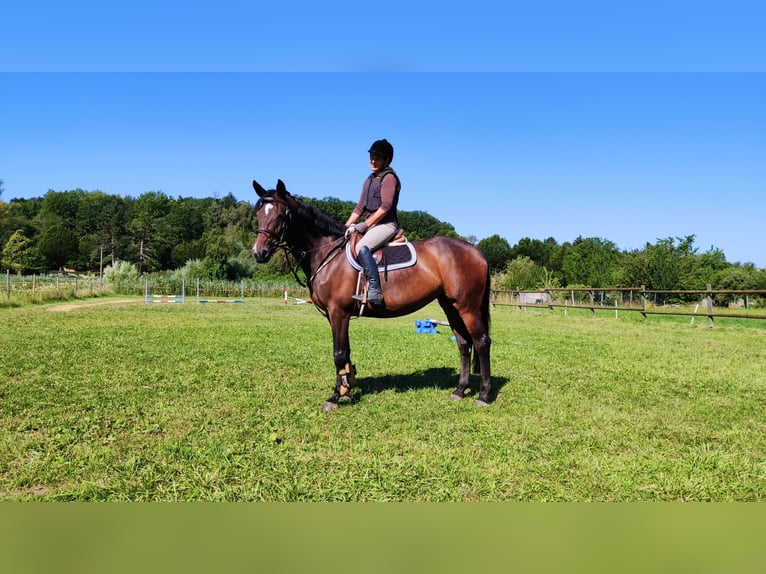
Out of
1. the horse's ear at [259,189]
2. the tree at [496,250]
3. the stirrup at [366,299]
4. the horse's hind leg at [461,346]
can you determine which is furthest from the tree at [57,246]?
the horse's hind leg at [461,346]

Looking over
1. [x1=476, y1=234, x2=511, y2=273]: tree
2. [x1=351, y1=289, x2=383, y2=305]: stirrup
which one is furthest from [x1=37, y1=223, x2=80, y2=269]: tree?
[x1=351, y1=289, x2=383, y2=305]: stirrup

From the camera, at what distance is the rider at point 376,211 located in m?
5.46

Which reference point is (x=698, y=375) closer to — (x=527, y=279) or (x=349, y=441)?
(x=349, y=441)

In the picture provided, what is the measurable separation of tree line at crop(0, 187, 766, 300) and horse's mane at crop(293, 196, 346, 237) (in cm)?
3809

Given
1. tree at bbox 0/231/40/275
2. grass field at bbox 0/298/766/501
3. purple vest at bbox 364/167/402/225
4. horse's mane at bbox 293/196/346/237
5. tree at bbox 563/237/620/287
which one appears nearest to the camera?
grass field at bbox 0/298/766/501

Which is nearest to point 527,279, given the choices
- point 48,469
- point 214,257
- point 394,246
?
point 214,257

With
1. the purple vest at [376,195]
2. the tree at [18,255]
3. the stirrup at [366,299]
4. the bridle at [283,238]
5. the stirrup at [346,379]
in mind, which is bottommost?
the stirrup at [346,379]

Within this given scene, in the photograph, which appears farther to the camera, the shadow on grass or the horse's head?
the shadow on grass

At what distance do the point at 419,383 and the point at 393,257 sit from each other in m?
1.99

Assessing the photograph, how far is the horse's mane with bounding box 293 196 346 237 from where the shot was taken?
5.74 meters

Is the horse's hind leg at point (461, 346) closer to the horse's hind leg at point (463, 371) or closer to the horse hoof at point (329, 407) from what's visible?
the horse's hind leg at point (463, 371)

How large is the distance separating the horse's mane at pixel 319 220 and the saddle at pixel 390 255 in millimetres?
375

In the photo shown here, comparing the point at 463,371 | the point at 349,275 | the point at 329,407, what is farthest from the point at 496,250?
the point at 329,407

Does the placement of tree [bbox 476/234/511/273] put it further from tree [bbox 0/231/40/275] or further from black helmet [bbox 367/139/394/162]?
black helmet [bbox 367/139/394/162]
